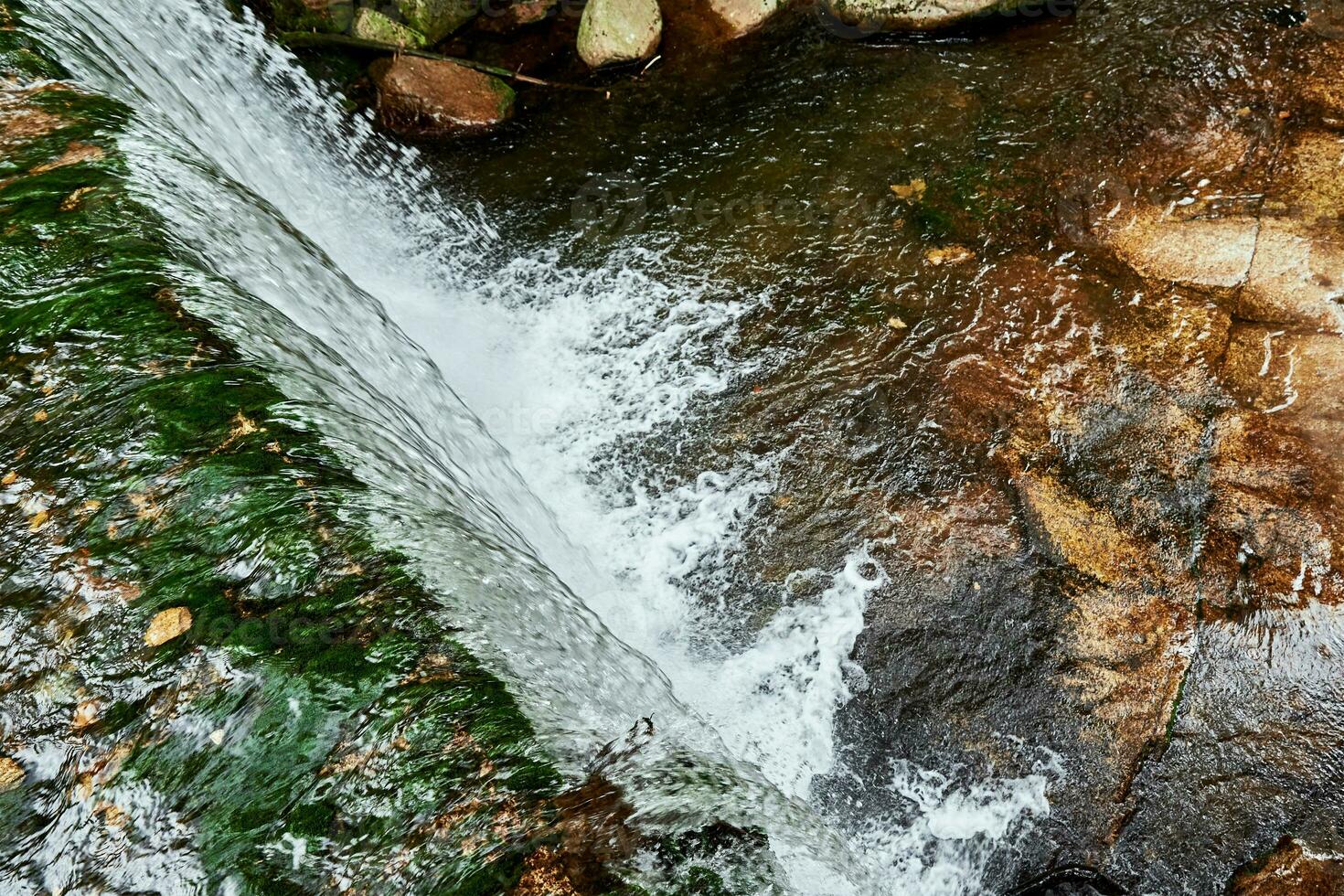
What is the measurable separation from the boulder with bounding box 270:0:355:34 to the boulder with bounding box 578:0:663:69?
1.77 meters

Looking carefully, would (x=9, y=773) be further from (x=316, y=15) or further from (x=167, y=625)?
(x=316, y=15)

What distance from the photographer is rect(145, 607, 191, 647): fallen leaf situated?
7.96ft

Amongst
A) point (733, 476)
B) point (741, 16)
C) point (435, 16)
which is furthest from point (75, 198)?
point (741, 16)

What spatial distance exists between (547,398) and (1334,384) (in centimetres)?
383

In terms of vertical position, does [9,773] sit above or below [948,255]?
above

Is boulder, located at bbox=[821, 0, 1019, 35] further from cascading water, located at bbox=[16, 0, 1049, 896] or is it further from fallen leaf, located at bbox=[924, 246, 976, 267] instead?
cascading water, located at bbox=[16, 0, 1049, 896]

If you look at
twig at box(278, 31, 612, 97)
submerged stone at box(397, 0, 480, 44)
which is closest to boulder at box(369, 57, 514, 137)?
twig at box(278, 31, 612, 97)

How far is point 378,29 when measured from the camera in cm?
643

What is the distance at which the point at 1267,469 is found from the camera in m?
3.83

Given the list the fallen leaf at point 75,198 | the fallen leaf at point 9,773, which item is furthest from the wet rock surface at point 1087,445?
the fallen leaf at point 75,198

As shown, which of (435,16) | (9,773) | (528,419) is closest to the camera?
(9,773)

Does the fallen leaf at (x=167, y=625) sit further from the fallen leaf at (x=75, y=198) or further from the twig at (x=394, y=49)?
the twig at (x=394, y=49)

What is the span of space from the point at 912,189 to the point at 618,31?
104 inches

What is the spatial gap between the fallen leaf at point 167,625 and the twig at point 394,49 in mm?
4906
